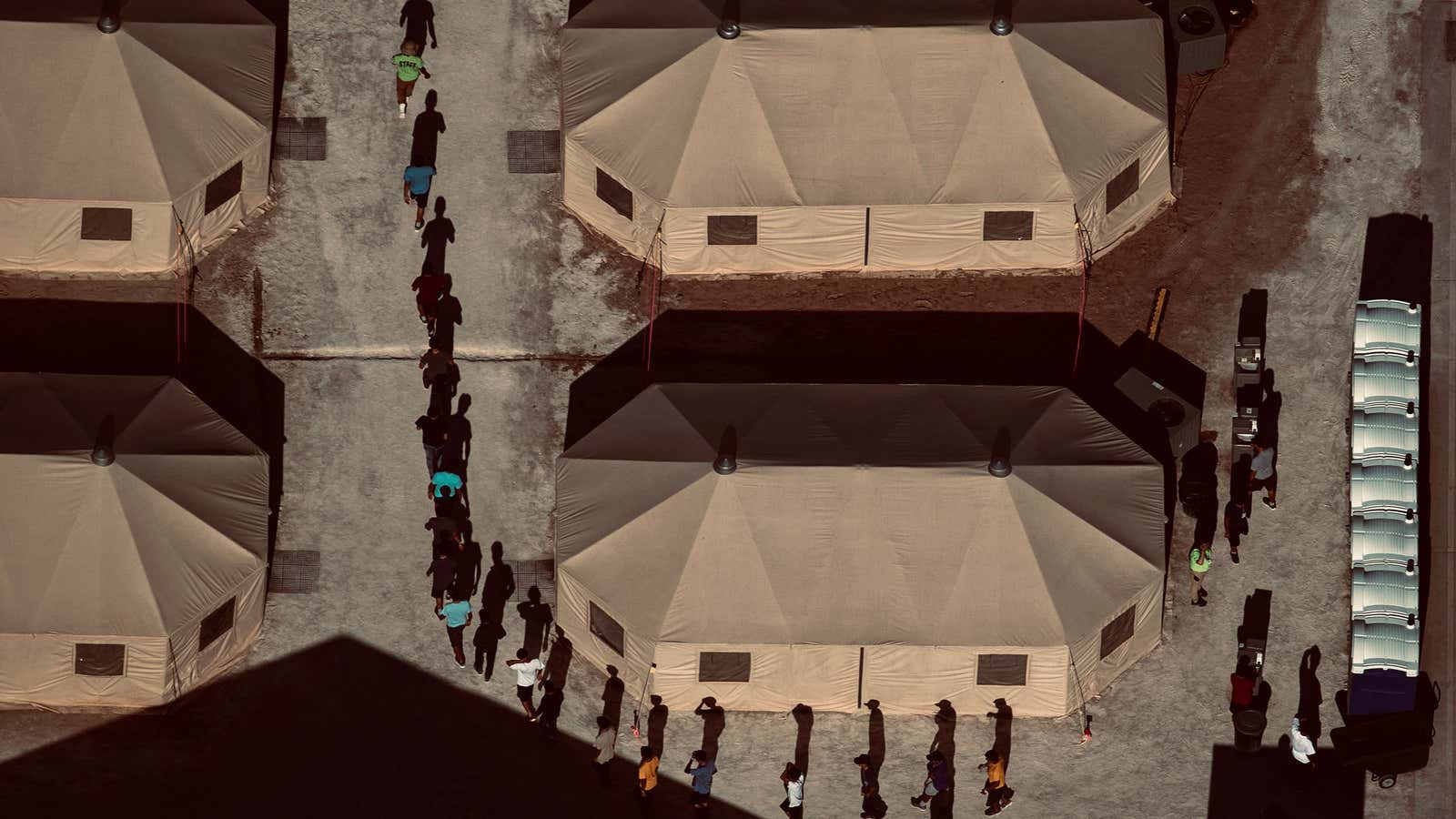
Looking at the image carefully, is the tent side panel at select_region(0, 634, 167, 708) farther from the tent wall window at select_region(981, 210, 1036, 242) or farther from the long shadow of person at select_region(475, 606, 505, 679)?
the tent wall window at select_region(981, 210, 1036, 242)

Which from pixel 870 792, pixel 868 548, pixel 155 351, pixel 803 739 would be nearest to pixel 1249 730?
pixel 870 792

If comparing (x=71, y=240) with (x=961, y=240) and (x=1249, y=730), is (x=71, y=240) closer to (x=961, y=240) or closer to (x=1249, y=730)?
(x=961, y=240)

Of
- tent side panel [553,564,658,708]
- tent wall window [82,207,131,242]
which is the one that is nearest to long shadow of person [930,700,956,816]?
tent side panel [553,564,658,708]

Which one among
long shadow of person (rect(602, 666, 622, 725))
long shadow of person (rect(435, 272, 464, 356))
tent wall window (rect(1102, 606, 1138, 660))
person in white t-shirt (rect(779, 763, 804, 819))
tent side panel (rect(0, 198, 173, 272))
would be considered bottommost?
person in white t-shirt (rect(779, 763, 804, 819))

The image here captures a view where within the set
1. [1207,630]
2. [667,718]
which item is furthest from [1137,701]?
[667,718]

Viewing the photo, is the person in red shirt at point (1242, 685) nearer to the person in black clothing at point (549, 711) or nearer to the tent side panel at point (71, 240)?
the person in black clothing at point (549, 711)

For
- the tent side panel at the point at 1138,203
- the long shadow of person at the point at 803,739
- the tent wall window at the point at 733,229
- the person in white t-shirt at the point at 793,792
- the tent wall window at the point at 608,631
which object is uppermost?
the tent side panel at the point at 1138,203

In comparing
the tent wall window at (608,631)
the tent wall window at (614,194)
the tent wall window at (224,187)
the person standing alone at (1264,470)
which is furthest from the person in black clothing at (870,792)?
the tent wall window at (224,187)

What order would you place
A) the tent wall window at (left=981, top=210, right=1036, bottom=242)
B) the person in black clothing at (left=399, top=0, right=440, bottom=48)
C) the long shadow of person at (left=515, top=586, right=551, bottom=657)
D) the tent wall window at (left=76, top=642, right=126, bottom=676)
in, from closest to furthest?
the tent wall window at (left=76, top=642, right=126, bottom=676), the tent wall window at (left=981, top=210, right=1036, bottom=242), the long shadow of person at (left=515, top=586, right=551, bottom=657), the person in black clothing at (left=399, top=0, right=440, bottom=48)
